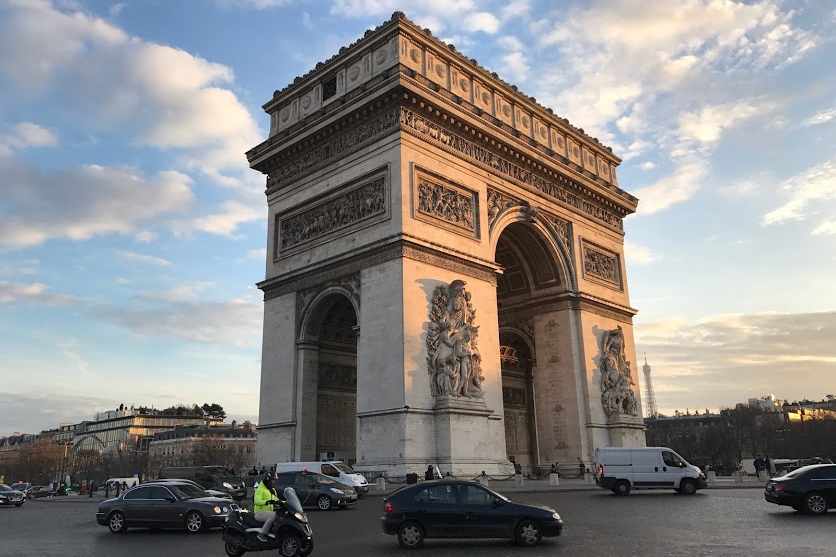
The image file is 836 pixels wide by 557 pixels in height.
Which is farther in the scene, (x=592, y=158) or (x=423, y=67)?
(x=592, y=158)

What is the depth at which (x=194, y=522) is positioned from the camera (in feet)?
50.3

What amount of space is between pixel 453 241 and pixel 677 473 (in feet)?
39.4

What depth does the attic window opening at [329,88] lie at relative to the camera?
3089cm

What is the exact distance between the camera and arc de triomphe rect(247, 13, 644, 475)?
1012 inches

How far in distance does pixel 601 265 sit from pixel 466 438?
16191 mm

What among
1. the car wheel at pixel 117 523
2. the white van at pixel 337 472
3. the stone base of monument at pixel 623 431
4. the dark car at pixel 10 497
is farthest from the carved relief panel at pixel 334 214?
the dark car at pixel 10 497

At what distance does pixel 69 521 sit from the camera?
68.4 ft

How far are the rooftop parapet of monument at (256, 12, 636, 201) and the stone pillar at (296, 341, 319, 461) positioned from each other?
34.1 ft

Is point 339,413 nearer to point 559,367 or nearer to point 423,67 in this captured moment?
point 559,367

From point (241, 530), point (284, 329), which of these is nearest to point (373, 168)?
point (284, 329)

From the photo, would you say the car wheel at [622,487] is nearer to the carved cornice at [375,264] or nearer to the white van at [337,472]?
the white van at [337,472]

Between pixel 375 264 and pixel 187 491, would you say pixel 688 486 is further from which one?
pixel 187 491

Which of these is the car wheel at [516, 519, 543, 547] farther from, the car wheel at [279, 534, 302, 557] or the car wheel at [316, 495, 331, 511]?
the car wheel at [316, 495, 331, 511]

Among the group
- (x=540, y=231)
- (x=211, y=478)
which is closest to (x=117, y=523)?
(x=211, y=478)
